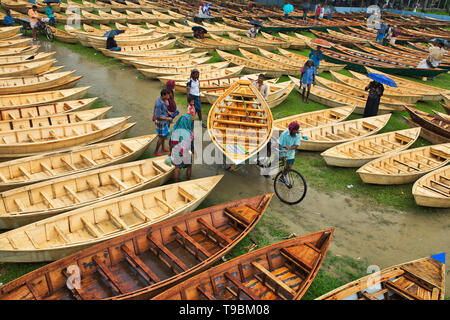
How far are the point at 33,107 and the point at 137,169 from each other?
5246 mm

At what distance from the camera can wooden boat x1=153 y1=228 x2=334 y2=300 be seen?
17.6ft

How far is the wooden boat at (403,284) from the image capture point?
575cm

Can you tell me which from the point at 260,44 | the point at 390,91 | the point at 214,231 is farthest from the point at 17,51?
the point at 390,91

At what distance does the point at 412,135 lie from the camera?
11.8m

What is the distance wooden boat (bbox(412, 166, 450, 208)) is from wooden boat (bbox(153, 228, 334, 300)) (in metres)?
3.49

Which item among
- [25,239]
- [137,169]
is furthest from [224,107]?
[25,239]

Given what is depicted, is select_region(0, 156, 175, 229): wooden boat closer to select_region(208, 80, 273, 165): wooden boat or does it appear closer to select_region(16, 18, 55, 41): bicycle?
select_region(208, 80, 273, 165): wooden boat

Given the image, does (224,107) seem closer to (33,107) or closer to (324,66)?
(33,107)

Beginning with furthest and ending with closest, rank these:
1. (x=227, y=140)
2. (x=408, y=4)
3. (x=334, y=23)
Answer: (x=408, y=4)
(x=334, y=23)
(x=227, y=140)

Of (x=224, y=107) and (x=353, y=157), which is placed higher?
(x=224, y=107)

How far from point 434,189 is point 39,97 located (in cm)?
1332

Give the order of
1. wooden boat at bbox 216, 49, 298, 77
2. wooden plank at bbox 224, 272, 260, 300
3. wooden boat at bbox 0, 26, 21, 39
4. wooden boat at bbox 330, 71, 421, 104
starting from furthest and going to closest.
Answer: wooden boat at bbox 0, 26, 21, 39 < wooden boat at bbox 216, 49, 298, 77 < wooden boat at bbox 330, 71, 421, 104 < wooden plank at bbox 224, 272, 260, 300

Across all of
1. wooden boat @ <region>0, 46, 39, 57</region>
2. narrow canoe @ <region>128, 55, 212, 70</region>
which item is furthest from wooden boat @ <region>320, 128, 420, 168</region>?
wooden boat @ <region>0, 46, 39, 57</region>
